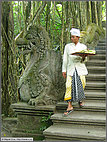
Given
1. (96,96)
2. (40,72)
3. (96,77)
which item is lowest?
(96,96)

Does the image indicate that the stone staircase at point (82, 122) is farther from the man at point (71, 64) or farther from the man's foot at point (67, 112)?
the man at point (71, 64)

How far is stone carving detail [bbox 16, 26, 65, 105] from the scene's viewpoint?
4137 millimetres

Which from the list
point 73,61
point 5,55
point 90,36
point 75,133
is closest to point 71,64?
point 73,61

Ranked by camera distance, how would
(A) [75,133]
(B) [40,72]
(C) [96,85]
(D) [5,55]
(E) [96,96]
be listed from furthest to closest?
1. (D) [5,55]
2. (C) [96,85]
3. (E) [96,96]
4. (B) [40,72]
5. (A) [75,133]

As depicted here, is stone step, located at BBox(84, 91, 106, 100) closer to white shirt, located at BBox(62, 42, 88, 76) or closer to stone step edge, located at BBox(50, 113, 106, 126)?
white shirt, located at BBox(62, 42, 88, 76)

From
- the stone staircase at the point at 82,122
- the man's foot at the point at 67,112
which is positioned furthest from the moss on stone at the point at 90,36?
the man's foot at the point at 67,112

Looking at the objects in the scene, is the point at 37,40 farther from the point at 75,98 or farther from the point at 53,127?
the point at 53,127

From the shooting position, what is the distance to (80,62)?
3965 mm

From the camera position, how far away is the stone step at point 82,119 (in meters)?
3.57

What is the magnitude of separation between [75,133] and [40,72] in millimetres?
1418

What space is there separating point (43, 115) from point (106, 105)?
3.92 feet

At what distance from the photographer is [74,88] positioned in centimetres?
390

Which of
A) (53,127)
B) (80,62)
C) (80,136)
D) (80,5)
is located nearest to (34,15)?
(80,5)

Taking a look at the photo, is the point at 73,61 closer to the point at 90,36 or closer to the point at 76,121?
the point at 76,121
